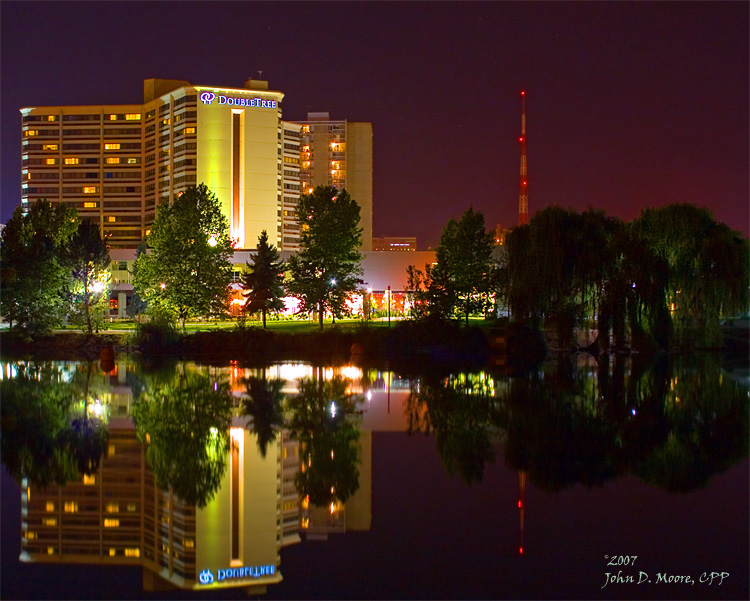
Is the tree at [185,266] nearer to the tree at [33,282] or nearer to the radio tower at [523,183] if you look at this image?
the tree at [33,282]

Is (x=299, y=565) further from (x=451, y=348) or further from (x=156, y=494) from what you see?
(x=451, y=348)

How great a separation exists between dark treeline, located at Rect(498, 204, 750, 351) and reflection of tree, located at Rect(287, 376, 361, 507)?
55.0 ft

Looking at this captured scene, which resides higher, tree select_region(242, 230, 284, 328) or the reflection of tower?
tree select_region(242, 230, 284, 328)

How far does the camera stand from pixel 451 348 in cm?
4131

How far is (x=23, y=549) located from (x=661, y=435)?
1167 centimetres

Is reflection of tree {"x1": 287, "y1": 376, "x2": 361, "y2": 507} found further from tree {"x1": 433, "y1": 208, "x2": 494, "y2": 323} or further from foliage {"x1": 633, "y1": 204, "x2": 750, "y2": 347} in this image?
tree {"x1": 433, "y1": 208, "x2": 494, "y2": 323}

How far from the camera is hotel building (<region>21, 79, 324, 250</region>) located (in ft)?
431

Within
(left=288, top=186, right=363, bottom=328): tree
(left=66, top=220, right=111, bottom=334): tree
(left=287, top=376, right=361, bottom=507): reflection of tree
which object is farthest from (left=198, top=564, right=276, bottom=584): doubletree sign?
(left=288, top=186, right=363, bottom=328): tree

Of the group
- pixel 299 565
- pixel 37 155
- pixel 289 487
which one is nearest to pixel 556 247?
pixel 289 487

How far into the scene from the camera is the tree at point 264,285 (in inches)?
2245

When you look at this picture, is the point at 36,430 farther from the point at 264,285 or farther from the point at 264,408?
the point at 264,285

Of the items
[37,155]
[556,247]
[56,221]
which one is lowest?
[556,247]

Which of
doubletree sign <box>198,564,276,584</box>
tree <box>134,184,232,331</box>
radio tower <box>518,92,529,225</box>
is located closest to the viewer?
→ doubletree sign <box>198,564,276,584</box>

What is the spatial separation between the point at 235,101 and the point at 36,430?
121 meters
